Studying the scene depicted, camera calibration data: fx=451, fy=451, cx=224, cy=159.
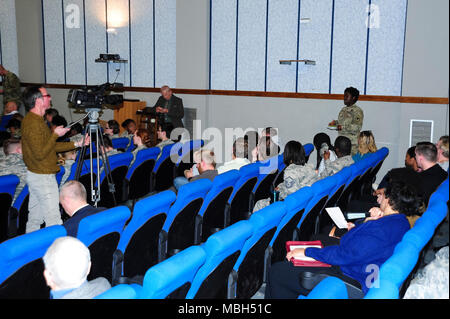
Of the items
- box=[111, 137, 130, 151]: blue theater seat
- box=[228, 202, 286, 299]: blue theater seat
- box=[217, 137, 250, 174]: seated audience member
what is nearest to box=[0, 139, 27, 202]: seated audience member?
box=[217, 137, 250, 174]: seated audience member

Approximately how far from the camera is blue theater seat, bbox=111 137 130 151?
257 inches

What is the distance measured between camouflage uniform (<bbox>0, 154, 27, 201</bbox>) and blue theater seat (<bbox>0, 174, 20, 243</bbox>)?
1.49ft

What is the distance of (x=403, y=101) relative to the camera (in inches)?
273

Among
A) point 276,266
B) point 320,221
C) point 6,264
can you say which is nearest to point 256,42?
point 320,221

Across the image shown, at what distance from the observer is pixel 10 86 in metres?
9.98

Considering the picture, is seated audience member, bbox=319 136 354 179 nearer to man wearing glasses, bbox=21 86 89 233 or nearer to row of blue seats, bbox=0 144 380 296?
row of blue seats, bbox=0 144 380 296

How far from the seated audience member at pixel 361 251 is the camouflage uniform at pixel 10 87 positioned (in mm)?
8987

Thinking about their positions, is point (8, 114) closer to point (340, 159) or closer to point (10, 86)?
point (10, 86)

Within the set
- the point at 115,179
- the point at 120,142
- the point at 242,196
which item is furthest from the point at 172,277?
the point at 120,142

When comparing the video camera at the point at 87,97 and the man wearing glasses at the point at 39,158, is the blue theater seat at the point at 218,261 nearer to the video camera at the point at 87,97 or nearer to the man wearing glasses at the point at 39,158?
the man wearing glasses at the point at 39,158

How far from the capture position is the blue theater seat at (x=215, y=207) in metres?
3.53

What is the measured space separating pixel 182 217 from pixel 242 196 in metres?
1.02

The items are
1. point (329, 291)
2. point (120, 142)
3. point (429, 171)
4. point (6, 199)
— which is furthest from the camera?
point (120, 142)
